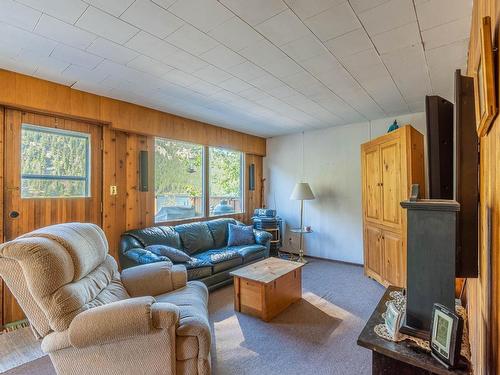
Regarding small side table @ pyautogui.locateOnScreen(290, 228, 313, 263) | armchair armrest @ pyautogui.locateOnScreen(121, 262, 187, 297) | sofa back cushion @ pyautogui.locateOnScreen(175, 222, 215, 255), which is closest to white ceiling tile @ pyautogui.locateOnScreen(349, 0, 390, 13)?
armchair armrest @ pyautogui.locateOnScreen(121, 262, 187, 297)

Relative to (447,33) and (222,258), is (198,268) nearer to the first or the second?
(222,258)

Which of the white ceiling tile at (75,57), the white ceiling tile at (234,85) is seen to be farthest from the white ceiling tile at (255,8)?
the white ceiling tile at (75,57)

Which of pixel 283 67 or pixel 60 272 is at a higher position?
pixel 283 67

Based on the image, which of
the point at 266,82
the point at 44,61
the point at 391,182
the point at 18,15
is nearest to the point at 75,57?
the point at 44,61

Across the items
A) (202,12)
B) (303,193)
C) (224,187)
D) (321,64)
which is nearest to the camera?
(202,12)

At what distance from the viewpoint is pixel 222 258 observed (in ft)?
11.4

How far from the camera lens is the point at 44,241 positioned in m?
1.52

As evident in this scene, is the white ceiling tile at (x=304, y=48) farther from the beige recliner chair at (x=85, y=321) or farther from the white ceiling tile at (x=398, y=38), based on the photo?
the beige recliner chair at (x=85, y=321)

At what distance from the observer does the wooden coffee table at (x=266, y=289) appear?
2622 millimetres

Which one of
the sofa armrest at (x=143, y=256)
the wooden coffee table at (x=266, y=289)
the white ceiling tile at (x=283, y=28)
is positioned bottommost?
the wooden coffee table at (x=266, y=289)

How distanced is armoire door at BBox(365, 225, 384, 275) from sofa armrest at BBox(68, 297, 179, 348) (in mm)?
2976

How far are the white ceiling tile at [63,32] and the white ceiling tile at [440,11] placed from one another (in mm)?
2249

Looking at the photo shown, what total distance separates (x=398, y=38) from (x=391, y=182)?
5.92 ft

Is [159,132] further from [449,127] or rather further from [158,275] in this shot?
[449,127]
